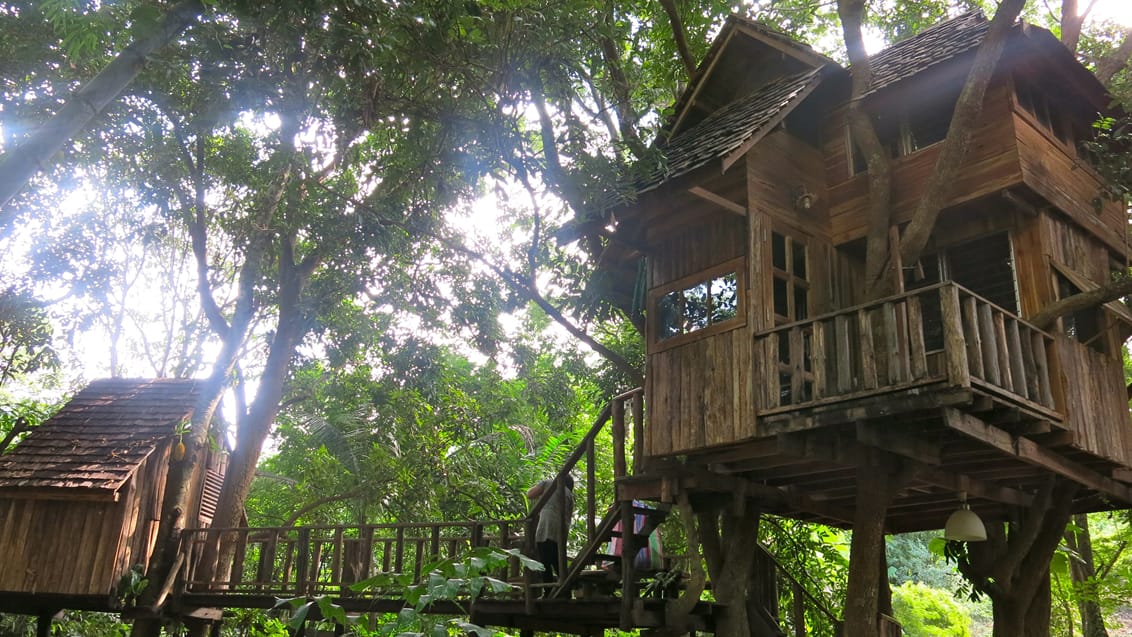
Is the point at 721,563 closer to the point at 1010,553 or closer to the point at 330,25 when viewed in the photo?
the point at 1010,553

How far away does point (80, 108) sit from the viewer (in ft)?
16.1

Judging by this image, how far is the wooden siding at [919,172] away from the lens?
388 inches

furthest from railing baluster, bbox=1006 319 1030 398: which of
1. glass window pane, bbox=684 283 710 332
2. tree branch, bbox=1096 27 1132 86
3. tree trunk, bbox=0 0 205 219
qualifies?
tree trunk, bbox=0 0 205 219

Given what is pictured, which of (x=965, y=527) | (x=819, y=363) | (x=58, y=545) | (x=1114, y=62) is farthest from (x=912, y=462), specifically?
(x=58, y=545)

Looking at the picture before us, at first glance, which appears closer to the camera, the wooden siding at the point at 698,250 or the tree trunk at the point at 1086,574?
the wooden siding at the point at 698,250

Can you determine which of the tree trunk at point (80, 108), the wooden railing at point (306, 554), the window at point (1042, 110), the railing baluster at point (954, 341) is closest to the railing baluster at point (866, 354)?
the railing baluster at point (954, 341)

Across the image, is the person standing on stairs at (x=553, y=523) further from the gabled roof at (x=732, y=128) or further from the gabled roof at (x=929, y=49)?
the gabled roof at (x=929, y=49)

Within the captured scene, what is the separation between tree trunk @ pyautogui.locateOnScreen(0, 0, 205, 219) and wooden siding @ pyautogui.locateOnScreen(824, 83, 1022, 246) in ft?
26.1

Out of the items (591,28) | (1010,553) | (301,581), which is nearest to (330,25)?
(591,28)

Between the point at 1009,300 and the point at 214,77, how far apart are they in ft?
32.6

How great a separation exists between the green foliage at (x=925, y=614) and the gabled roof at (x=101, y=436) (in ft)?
61.5

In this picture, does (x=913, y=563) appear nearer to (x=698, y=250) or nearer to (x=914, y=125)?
(x=914, y=125)

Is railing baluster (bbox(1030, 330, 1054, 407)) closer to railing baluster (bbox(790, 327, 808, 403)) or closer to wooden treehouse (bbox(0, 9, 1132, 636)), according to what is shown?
wooden treehouse (bbox(0, 9, 1132, 636))

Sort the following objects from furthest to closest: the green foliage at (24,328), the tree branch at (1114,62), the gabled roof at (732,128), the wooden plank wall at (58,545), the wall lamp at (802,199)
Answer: the green foliage at (24,328) < the wooden plank wall at (58,545) < the tree branch at (1114,62) < the wall lamp at (802,199) < the gabled roof at (732,128)
